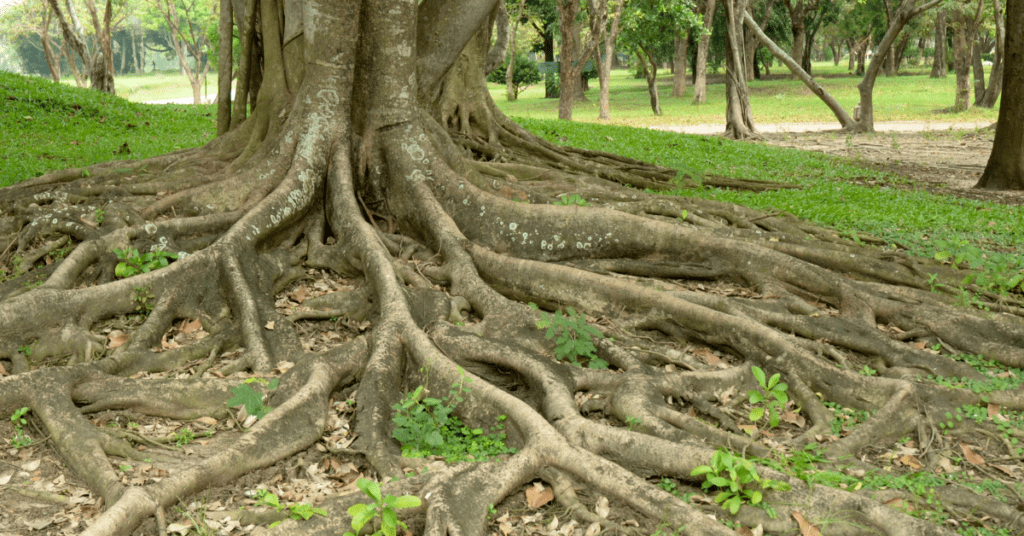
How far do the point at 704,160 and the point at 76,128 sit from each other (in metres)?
11.8

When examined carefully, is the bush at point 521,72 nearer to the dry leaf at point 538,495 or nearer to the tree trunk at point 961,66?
the tree trunk at point 961,66

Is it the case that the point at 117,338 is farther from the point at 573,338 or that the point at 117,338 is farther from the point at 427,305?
the point at 573,338

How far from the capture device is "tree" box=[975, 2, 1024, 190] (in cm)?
1125

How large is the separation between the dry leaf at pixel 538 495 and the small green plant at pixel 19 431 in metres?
2.81

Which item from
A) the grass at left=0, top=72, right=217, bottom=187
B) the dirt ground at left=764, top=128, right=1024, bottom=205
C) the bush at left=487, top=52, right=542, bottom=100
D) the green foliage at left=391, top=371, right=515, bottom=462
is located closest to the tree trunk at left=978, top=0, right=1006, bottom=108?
the dirt ground at left=764, top=128, right=1024, bottom=205

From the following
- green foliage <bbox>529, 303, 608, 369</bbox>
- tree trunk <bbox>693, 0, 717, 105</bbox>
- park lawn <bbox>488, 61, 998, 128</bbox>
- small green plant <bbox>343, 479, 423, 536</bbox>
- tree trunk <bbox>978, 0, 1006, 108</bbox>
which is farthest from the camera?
park lawn <bbox>488, 61, 998, 128</bbox>

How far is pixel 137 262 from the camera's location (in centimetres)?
595

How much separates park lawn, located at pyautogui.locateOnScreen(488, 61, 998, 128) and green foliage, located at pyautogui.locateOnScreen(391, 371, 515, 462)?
82.4 feet

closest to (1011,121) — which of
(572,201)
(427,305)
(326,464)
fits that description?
(572,201)

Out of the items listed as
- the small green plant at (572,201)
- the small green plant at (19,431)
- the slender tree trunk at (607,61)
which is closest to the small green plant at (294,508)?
the small green plant at (19,431)

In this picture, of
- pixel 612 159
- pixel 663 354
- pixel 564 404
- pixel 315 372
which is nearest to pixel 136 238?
pixel 315 372

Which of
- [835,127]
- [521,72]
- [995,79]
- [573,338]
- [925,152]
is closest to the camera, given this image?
[573,338]

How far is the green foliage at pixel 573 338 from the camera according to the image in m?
5.18

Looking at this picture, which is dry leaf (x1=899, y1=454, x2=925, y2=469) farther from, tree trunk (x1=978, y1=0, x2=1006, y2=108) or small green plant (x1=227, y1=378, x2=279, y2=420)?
tree trunk (x1=978, y1=0, x2=1006, y2=108)
